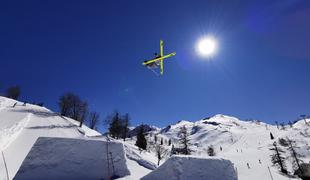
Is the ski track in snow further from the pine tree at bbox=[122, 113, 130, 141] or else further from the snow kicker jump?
the pine tree at bbox=[122, 113, 130, 141]

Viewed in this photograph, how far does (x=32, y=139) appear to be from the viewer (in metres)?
29.9

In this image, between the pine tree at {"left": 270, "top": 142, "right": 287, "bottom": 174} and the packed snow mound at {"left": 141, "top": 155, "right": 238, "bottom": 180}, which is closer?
the packed snow mound at {"left": 141, "top": 155, "right": 238, "bottom": 180}

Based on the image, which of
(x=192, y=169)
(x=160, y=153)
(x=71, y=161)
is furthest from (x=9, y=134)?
(x=160, y=153)

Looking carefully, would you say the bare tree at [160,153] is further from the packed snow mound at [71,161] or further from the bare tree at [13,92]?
the bare tree at [13,92]

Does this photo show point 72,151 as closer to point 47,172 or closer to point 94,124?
point 47,172

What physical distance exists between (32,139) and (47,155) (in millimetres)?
20606

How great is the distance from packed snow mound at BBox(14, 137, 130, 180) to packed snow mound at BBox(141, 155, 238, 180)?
2.72 m

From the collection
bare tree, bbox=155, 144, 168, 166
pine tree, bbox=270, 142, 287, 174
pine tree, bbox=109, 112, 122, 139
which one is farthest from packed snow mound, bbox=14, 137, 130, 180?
pine tree, bbox=109, 112, 122, 139

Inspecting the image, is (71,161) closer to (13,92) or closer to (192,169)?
(192,169)

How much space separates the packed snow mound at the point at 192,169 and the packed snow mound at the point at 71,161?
272 centimetres

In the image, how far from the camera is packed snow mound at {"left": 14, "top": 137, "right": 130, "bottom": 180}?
1234cm

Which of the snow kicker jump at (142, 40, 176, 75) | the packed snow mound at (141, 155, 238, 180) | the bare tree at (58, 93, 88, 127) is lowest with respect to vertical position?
the packed snow mound at (141, 155, 238, 180)

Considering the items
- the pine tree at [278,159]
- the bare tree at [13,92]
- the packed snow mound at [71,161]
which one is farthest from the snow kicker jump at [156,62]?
the bare tree at [13,92]

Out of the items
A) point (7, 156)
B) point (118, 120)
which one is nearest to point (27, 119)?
point (7, 156)
